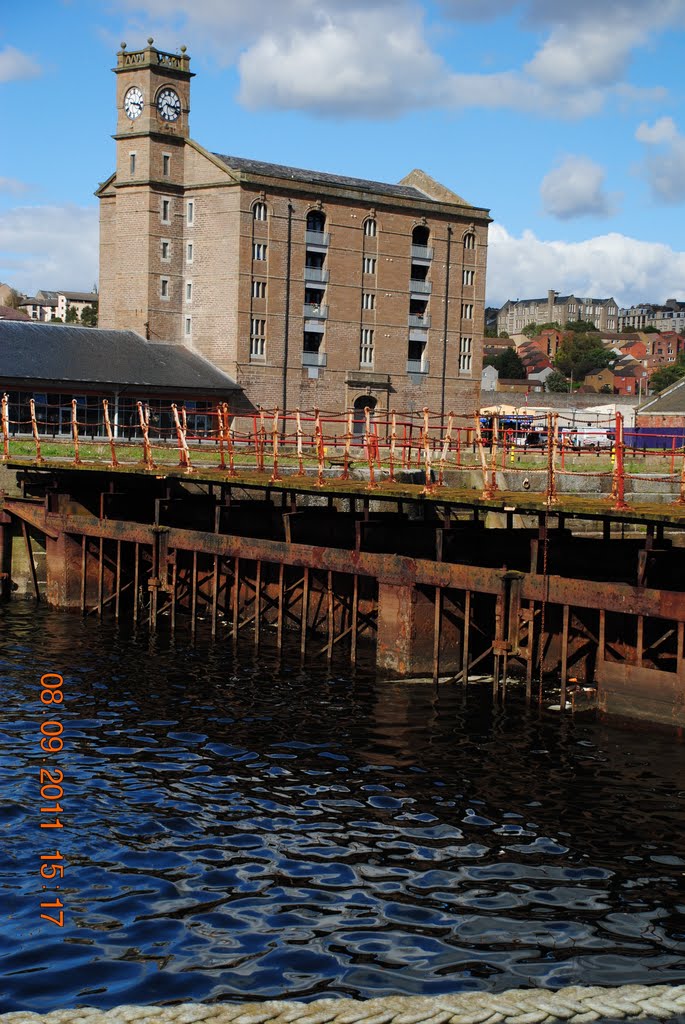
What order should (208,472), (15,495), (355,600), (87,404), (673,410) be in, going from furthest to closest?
(673,410) → (87,404) → (15,495) → (208,472) → (355,600)

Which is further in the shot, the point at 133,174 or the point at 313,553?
the point at 133,174

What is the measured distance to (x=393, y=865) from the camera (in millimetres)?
13719

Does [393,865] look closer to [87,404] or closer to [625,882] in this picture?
[625,882]

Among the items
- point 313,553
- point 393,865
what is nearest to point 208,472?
point 313,553

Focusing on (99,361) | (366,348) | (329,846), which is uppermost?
(366,348)

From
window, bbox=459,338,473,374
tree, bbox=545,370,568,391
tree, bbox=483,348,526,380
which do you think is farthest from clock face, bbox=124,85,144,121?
tree, bbox=483,348,526,380

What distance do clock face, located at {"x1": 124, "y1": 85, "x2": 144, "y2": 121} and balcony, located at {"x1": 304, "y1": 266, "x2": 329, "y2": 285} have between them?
12.5m

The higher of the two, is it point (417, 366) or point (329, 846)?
point (417, 366)

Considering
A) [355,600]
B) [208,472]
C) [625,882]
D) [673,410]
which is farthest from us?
[673,410]

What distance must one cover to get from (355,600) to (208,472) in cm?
633

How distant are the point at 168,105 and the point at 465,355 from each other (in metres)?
23.6

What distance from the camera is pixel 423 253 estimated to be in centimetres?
7481

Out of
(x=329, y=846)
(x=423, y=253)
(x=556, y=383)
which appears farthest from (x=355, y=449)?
(x=556, y=383)

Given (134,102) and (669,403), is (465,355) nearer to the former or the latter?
(669,403)
